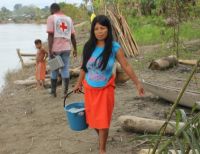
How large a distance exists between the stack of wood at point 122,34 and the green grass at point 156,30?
1.12 metres

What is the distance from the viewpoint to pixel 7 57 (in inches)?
901

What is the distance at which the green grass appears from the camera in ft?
51.3

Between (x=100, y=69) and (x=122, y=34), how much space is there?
877 cm

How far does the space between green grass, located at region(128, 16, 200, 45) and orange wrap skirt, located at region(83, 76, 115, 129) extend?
9480mm

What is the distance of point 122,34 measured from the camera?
13.3 metres

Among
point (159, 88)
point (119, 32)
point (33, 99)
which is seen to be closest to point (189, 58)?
point (119, 32)

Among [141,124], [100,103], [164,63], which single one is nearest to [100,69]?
[100,103]

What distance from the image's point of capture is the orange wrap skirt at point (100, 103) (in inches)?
183

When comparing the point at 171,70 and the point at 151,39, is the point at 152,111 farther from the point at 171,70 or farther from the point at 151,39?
the point at 151,39

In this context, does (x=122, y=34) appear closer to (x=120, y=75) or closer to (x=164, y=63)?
(x=164, y=63)

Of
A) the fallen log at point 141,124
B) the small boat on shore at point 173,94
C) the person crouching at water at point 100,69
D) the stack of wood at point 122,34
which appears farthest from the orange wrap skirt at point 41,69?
the person crouching at water at point 100,69

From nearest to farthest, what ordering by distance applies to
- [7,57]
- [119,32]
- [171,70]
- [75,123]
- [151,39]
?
[75,123]
[171,70]
[119,32]
[151,39]
[7,57]

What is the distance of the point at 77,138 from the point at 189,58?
6179 mm

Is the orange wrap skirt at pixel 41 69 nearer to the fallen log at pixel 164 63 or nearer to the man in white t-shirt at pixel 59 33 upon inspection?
the man in white t-shirt at pixel 59 33
